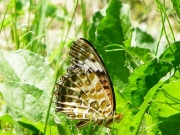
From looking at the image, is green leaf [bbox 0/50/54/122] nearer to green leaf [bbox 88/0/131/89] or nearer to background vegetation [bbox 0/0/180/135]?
background vegetation [bbox 0/0/180/135]

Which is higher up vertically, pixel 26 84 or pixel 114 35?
pixel 114 35

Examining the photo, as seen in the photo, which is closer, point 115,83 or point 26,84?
point 26,84

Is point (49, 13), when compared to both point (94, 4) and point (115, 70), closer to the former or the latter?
point (115, 70)

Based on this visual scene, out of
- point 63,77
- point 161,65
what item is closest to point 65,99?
point 63,77

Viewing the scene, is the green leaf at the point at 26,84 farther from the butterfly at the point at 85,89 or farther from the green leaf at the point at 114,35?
the green leaf at the point at 114,35

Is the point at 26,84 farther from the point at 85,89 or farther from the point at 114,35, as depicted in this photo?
the point at 114,35

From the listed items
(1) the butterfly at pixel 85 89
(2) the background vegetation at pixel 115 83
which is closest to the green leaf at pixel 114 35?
(2) the background vegetation at pixel 115 83

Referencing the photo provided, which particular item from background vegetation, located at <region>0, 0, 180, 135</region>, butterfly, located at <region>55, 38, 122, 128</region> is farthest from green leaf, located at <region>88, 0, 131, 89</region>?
butterfly, located at <region>55, 38, 122, 128</region>

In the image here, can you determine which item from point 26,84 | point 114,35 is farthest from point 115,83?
point 26,84
